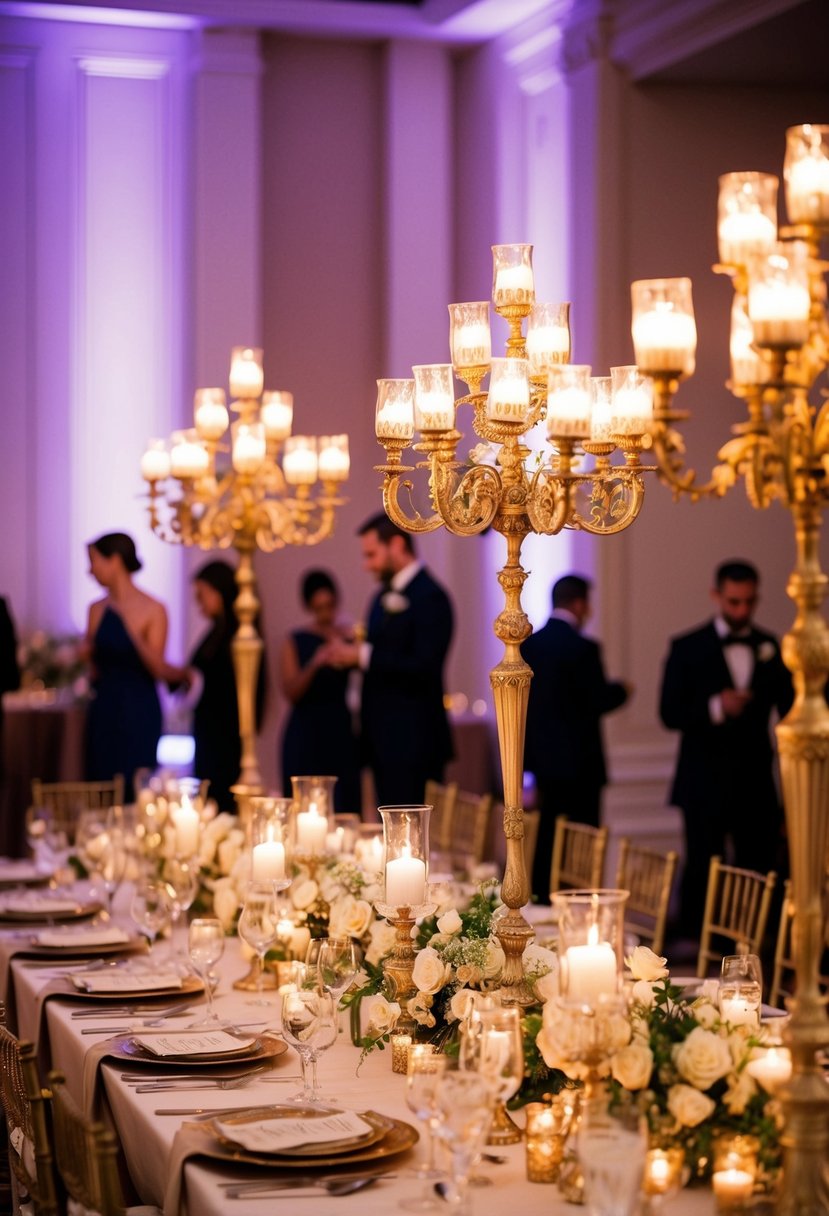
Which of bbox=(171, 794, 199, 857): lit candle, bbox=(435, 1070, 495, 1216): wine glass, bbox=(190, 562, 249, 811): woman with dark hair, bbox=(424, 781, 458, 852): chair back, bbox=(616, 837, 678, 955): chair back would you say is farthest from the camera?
bbox=(190, 562, 249, 811): woman with dark hair

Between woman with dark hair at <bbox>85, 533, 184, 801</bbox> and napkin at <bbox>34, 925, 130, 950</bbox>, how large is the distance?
116 inches

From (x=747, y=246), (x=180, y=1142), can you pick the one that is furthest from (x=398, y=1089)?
(x=747, y=246)

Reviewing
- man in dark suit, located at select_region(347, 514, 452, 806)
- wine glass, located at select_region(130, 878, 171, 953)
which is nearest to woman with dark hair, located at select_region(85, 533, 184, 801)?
man in dark suit, located at select_region(347, 514, 452, 806)

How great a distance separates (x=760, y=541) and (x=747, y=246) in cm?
654

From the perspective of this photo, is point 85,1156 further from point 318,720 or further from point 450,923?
point 318,720

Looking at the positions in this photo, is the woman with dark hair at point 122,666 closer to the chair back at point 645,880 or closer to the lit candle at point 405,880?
the chair back at point 645,880

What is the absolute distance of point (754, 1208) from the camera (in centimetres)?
235

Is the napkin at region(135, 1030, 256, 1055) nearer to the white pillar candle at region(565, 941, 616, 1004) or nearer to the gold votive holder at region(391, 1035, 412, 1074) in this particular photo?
the gold votive holder at region(391, 1035, 412, 1074)

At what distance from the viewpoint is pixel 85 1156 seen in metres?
2.54

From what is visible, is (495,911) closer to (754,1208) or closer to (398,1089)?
(398,1089)

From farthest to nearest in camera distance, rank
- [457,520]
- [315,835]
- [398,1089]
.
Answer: [315,835], [457,520], [398,1089]

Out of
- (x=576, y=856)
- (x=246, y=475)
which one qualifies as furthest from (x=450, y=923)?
(x=246, y=475)

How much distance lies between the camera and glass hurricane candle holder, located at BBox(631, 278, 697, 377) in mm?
2480

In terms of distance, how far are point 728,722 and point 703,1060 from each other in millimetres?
5052
